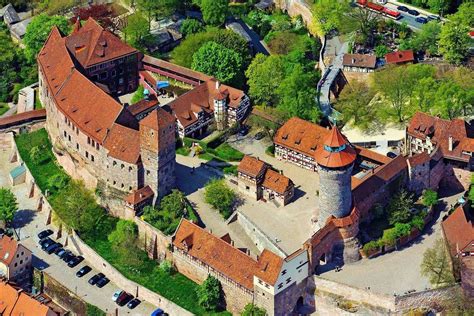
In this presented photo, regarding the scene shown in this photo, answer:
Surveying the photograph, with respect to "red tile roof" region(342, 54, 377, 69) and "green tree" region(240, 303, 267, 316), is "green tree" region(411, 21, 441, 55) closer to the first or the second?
"red tile roof" region(342, 54, 377, 69)

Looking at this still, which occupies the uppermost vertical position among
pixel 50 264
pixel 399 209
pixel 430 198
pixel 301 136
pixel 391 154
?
pixel 301 136

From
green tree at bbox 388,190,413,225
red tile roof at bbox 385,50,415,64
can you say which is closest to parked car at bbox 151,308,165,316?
green tree at bbox 388,190,413,225

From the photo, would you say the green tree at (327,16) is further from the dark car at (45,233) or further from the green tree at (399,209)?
the dark car at (45,233)

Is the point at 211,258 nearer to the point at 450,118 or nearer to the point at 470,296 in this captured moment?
the point at 470,296

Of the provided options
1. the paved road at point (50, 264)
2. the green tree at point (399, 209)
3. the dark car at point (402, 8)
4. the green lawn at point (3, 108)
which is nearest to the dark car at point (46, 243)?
the paved road at point (50, 264)

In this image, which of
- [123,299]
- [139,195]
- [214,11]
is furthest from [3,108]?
[123,299]

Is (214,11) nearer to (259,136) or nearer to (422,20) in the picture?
(422,20)
